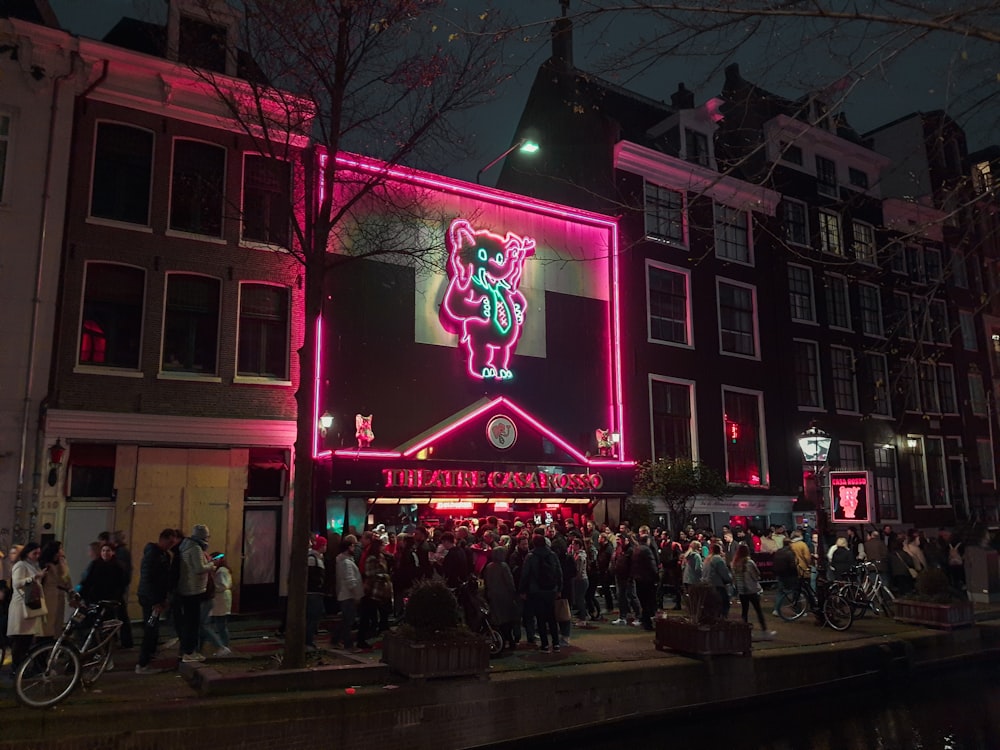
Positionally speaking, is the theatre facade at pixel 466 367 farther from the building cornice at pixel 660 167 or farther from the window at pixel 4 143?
the window at pixel 4 143

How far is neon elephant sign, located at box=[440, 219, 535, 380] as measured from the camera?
904 inches

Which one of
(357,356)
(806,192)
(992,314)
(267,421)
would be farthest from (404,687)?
(992,314)

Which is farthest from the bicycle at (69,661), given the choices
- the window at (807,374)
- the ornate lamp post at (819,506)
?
the window at (807,374)

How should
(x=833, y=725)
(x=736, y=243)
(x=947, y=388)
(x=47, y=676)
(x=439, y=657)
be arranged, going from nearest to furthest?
(x=47, y=676) < (x=439, y=657) < (x=833, y=725) < (x=736, y=243) < (x=947, y=388)

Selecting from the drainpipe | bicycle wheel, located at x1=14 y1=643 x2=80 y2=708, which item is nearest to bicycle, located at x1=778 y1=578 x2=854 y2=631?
bicycle wheel, located at x1=14 y1=643 x2=80 y2=708

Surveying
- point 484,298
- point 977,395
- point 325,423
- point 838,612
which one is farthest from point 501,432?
point 977,395

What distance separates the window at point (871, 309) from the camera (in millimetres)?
32969

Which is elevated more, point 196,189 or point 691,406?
point 196,189

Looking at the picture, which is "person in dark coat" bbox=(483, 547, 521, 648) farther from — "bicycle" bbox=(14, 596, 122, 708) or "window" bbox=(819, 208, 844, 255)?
"window" bbox=(819, 208, 844, 255)

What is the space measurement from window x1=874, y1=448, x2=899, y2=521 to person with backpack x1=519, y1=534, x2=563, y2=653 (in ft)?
74.6

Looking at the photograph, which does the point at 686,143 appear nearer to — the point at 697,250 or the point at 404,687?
the point at 697,250

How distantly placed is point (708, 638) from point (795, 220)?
76.0 ft

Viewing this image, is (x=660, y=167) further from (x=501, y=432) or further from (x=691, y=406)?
(x=501, y=432)

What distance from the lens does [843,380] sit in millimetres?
32031
